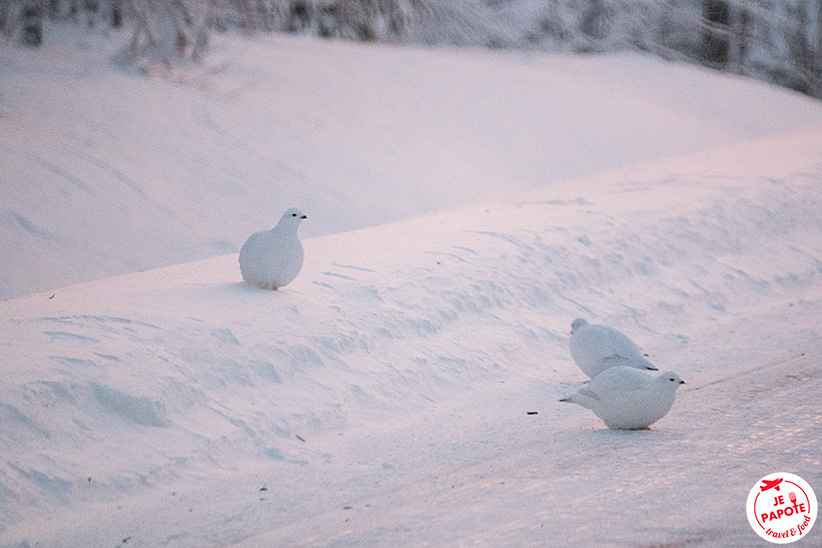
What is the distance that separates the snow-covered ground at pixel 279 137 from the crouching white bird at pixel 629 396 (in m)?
5.03

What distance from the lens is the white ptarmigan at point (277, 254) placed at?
5.47 metres

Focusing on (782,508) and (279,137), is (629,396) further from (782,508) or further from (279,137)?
(279,137)

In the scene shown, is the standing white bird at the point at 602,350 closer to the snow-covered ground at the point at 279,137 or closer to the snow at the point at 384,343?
the snow at the point at 384,343

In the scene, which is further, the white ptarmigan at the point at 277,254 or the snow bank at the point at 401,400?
the white ptarmigan at the point at 277,254

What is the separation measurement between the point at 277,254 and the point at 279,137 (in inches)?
231

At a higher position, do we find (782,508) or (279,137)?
(279,137)

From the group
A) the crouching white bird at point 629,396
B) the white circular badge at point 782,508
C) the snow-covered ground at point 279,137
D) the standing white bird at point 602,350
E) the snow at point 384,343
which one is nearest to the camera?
the white circular badge at point 782,508

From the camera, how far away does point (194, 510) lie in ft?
12.3

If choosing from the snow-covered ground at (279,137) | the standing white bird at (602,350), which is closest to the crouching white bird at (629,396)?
the standing white bird at (602,350)

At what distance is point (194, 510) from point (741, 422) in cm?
287

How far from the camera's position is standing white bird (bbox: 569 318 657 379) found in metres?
4.97

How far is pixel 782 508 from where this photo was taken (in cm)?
334

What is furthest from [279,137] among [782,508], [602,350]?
[782,508]

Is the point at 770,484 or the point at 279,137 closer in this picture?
the point at 770,484
